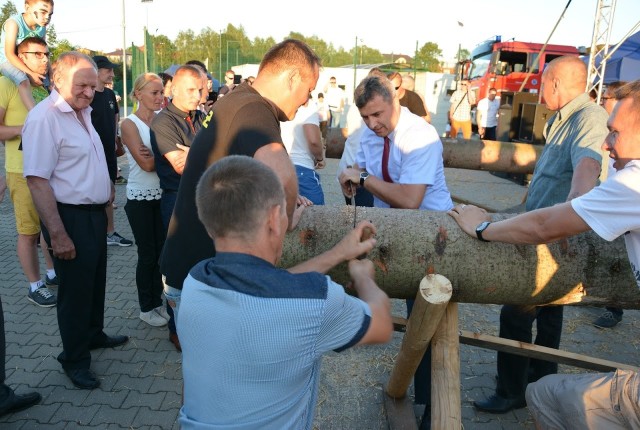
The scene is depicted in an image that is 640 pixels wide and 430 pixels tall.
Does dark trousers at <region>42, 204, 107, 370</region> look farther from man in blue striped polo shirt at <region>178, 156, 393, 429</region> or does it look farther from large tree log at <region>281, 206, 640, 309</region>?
man in blue striped polo shirt at <region>178, 156, 393, 429</region>

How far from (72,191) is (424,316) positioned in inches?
88.6

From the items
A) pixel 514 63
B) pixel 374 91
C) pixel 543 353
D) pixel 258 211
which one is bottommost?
pixel 543 353

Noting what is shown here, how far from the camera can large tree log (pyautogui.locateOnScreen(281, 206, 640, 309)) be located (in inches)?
90.8

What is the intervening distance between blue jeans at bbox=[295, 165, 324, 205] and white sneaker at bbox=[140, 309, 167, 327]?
1569 mm

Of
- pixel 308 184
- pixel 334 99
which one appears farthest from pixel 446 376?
pixel 334 99

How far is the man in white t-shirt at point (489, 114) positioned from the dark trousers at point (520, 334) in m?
12.5

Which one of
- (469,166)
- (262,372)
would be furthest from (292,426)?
(469,166)

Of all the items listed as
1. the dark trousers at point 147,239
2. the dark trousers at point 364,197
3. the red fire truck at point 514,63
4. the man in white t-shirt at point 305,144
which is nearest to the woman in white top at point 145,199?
the dark trousers at point 147,239

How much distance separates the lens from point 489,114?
1480cm

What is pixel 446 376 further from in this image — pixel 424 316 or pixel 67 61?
pixel 67 61

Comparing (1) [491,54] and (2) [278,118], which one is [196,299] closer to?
(2) [278,118]

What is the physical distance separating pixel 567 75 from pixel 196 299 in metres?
2.81

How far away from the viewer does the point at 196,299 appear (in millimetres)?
1399

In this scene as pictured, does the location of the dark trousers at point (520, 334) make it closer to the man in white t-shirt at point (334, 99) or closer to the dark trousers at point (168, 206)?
the dark trousers at point (168, 206)
